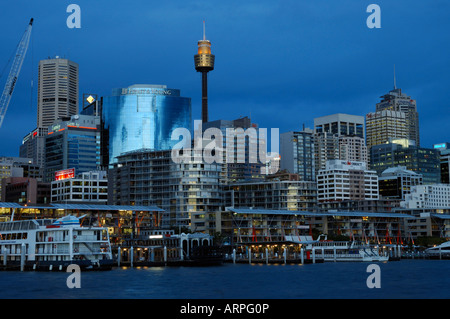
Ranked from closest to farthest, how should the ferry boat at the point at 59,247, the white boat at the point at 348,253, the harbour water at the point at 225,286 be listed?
the harbour water at the point at 225,286 → the ferry boat at the point at 59,247 → the white boat at the point at 348,253

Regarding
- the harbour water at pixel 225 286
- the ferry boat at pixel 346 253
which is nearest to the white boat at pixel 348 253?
the ferry boat at pixel 346 253

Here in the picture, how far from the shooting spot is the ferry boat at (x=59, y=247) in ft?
435

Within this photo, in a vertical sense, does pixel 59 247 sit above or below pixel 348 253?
above

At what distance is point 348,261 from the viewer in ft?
614

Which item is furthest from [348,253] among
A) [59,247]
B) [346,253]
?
[59,247]

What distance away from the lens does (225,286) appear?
102938 mm

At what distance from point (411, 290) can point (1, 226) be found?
9374 cm

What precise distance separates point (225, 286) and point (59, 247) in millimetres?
45386

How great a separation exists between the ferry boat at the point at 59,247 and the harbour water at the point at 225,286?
480 centimetres

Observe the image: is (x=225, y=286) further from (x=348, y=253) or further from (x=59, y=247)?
(x=348, y=253)

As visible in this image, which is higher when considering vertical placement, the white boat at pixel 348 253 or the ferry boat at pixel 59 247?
the ferry boat at pixel 59 247

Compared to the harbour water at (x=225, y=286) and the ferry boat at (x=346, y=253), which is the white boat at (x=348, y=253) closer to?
the ferry boat at (x=346, y=253)
